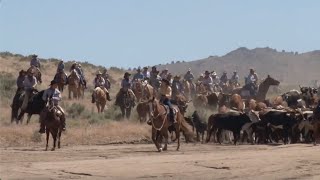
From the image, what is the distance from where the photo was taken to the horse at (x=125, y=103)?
39156 mm

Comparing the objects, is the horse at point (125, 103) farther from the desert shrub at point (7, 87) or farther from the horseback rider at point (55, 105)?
the horseback rider at point (55, 105)

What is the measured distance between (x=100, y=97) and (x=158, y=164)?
1827 cm

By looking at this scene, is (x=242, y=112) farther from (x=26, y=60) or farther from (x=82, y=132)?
(x=26, y=60)

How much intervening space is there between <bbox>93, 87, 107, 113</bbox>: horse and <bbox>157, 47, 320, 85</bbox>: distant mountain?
3981 inches

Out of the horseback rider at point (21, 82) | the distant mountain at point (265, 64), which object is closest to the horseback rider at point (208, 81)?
the horseback rider at point (21, 82)

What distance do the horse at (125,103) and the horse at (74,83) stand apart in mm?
4296

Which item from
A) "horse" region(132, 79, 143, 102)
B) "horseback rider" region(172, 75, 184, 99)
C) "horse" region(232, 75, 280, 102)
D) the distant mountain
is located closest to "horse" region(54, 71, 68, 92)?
"horse" region(132, 79, 143, 102)

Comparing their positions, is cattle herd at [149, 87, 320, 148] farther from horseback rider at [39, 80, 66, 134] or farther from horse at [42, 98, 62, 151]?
horse at [42, 98, 62, 151]

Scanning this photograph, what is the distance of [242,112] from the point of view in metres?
33.9

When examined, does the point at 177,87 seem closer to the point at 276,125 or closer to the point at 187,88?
the point at 187,88

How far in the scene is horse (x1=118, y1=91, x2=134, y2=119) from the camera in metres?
39.2

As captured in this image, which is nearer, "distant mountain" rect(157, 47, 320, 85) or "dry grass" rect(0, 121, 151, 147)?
"dry grass" rect(0, 121, 151, 147)

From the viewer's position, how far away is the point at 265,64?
540 ft

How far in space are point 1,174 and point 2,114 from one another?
60.7 ft
